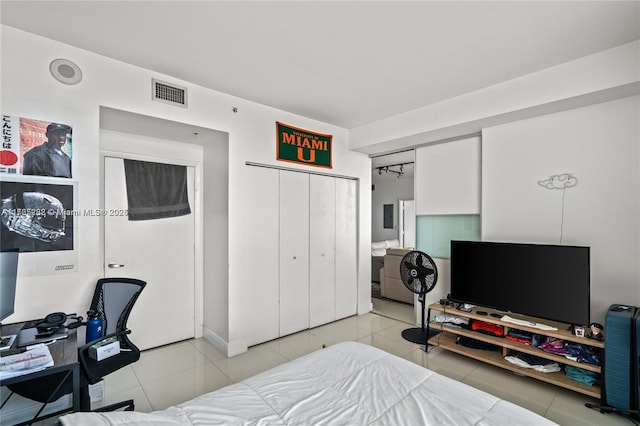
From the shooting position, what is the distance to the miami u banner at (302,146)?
3.64 meters

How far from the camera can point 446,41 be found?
225 cm

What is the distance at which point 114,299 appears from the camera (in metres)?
2.43

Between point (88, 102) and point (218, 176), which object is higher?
point (88, 102)

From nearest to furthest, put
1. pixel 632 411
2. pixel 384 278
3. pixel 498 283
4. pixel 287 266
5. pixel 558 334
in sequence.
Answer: pixel 632 411
pixel 558 334
pixel 498 283
pixel 287 266
pixel 384 278

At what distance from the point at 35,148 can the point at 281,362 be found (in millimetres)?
2729

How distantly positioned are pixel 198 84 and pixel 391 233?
6453mm

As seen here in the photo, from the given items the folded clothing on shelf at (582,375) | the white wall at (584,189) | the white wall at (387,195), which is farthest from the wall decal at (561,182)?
the white wall at (387,195)

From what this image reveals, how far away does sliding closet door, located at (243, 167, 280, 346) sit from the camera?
341 centimetres

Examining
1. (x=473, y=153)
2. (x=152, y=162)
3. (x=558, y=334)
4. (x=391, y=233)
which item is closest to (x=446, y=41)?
(x=473, y=153)

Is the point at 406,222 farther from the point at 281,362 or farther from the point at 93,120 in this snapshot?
the point at 93,120

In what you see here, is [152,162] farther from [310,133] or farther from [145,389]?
[145,389]

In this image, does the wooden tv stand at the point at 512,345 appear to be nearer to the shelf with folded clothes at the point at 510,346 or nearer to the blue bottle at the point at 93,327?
the shelf with folded clothes at the point at 510,346

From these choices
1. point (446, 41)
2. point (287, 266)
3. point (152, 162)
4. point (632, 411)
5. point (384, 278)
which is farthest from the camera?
point (384, 278)

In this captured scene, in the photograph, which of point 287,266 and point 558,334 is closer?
point 558,334
